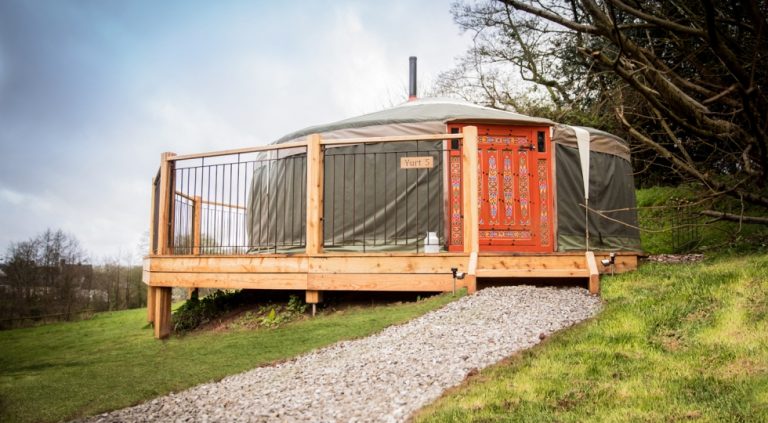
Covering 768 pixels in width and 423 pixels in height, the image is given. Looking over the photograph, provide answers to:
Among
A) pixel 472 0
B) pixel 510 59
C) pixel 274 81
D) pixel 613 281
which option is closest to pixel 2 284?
pixel 274 81

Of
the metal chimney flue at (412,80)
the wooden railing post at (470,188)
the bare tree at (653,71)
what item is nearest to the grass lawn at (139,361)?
the wooden railing post at (470,188)

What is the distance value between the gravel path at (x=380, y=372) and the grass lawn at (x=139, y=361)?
24 cm

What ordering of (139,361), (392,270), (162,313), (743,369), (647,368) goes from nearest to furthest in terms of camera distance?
(743,369) < (647,368) < (139,361) < (392,270) < (162,313)

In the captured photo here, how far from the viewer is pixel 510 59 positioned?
14.8 m

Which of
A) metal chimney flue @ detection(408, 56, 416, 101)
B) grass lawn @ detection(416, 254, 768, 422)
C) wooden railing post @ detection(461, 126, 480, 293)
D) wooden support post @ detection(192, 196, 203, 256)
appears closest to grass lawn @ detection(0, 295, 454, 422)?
wooden railing post @ detection(461, 126, 480, 293)

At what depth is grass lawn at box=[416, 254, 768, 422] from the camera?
2.63 metres

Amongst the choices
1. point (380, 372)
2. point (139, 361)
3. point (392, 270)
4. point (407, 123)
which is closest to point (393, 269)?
point (392, 270)

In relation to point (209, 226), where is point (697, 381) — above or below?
below

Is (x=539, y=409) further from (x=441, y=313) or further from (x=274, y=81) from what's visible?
(x=274, y=81)

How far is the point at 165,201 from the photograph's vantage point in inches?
258

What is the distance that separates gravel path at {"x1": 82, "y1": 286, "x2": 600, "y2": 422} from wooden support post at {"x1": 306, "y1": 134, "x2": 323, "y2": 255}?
4.79ft

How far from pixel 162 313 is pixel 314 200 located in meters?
2.17

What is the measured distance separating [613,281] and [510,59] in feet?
33.5

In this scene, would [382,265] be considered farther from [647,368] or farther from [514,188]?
[647,368]
